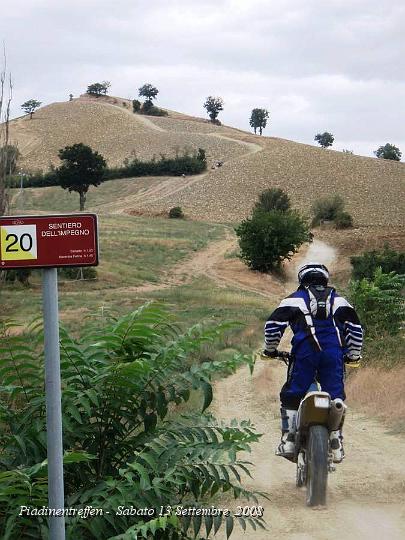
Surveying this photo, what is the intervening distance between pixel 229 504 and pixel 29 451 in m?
1.80

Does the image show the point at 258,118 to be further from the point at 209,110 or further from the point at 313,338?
the point at 313,338

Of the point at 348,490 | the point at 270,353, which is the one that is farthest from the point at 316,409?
the point at 348,490

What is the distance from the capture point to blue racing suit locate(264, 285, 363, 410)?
6191 mm

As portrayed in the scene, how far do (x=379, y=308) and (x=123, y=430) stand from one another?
1003 centimetres

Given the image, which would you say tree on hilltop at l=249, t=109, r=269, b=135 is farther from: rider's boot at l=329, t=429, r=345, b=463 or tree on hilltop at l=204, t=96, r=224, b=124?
rider's boot at l=329, t=429, r=345, b=463

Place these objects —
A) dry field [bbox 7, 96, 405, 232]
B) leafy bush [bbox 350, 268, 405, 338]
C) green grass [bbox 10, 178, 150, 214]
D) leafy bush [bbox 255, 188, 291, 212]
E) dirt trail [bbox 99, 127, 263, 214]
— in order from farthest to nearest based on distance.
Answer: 1. dry field [bbox 7, 96, 405, 232]
2. dirt trail [bbox 99, 127, 263, 214]
3. green grass [bbox 10, 178, 150, 214]
4. leafy bush [bbox 255, 188, 291, 212]
5. leafy bush [bbox 350, 268, 405, 338]

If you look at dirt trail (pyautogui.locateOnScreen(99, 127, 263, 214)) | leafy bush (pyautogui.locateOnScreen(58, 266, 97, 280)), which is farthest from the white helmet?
dirt trail (pyautogui.locateOnScreen(99, 127, 263, 214))

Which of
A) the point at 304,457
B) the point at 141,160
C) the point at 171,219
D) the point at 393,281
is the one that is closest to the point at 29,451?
the point at 304,457

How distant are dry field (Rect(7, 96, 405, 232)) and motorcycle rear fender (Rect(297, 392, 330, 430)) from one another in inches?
1746

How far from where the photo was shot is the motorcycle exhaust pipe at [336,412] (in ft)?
19.3

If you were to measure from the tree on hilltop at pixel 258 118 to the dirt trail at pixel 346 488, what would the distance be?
133m

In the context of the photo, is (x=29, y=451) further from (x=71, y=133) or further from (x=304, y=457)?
(x=71, y=133)

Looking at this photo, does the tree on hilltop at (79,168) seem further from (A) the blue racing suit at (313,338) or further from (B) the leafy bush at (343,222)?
(A) the blue racing suit at (313,338)

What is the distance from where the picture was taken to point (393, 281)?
15.1 m
